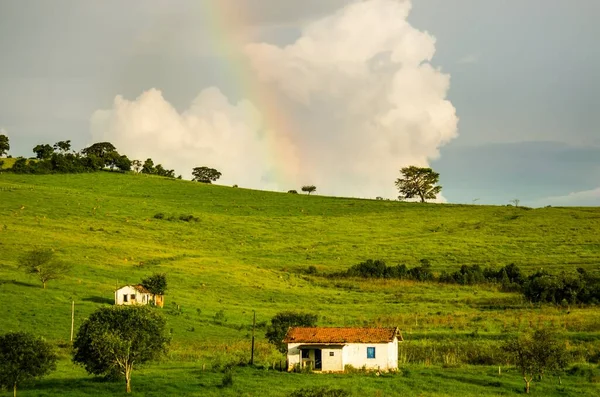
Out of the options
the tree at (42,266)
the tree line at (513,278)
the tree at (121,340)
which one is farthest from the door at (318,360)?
the tree line at (513,278)

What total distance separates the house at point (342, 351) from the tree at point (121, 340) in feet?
36.1

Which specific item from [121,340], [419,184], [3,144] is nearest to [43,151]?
[3,144]

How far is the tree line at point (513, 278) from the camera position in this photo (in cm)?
8812

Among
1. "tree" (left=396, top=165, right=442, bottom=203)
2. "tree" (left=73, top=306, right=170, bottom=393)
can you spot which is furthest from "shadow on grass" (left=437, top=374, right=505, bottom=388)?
"tree" (left=396, top=165, right=442, bottom=203)

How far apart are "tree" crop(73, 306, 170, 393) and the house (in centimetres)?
1101

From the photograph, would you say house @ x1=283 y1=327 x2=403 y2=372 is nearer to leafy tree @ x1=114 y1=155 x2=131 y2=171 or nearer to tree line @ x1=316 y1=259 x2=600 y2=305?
tree line @ x1=316 y1=259 x2=600 y2=305

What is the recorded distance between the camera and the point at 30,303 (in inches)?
2985

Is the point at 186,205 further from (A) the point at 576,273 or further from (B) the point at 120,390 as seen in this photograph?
(B) the point at 120,390

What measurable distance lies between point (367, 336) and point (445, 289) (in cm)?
4197

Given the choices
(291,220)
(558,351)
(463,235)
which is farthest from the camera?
(291,220)

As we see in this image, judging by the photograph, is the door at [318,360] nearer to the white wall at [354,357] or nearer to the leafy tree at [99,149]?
the white wall at [354,357]

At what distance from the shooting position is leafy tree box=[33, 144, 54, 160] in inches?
7396

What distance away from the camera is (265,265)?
4368 inches

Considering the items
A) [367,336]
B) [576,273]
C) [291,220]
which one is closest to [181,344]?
[367,336]
